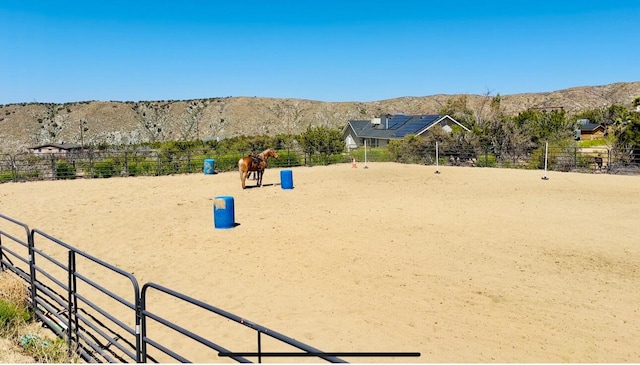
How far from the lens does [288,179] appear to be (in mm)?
17484

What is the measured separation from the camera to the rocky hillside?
79.8m

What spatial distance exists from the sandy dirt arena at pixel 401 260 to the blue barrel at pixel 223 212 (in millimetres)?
316

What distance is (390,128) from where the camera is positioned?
151 ft

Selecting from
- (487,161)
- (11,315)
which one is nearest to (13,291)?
(11,315)

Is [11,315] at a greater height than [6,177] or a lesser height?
lesser

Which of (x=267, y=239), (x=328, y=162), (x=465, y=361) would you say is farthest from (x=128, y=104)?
(x=465, y=361)

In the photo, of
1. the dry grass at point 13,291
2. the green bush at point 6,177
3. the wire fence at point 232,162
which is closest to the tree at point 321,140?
the wire fence at point 232,162

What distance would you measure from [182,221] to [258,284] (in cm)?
547

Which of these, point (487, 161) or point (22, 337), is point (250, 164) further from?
point (487, 161)

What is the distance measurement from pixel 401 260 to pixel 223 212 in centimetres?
Result: 440

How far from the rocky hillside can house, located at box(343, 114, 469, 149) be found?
104 feet

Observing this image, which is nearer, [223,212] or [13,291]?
[13,291]

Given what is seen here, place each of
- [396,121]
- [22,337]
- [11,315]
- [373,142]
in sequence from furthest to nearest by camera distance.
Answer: [396,121]
[373,142]
[11,315]
[22,337]

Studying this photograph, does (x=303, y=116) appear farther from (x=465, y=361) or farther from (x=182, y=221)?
(x=465, y=361)
